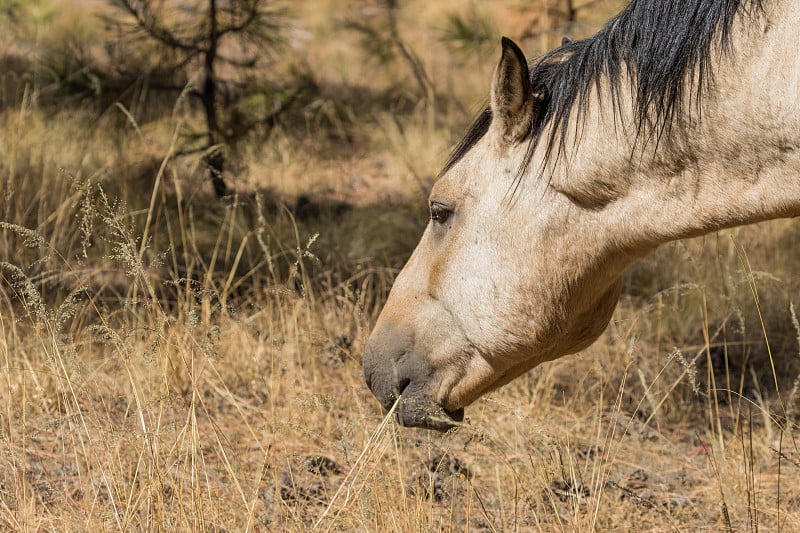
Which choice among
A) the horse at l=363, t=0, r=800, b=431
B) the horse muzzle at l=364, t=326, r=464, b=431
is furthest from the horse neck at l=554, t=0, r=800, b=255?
the horse muzzle at l=364, t=326, r=464, b=431

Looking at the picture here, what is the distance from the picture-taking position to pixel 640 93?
6.72 feet

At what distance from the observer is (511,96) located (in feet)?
7.18

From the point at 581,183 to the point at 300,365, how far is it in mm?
1584

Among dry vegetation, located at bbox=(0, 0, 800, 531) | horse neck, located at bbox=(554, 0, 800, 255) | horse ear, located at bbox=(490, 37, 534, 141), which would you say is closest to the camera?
horse neck, located at bbox=(554, 0, 800, 255)

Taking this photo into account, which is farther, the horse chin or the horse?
the horse chin

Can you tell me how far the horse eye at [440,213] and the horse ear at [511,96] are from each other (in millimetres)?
268

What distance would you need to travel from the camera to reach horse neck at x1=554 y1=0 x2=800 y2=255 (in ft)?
6.18

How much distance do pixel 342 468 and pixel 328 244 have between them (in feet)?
7.31

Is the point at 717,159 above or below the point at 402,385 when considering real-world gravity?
above

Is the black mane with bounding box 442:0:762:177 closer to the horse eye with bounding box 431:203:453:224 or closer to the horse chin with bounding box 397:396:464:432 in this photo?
the horse eye with bounding box 431:203:453:224

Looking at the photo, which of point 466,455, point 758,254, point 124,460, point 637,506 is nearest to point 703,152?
point 637,506

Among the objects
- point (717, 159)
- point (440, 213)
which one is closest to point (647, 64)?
point (717, 159)

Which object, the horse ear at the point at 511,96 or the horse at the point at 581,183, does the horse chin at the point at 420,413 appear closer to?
the horse at the point at 581,183

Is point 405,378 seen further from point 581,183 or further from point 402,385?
point 581,183
